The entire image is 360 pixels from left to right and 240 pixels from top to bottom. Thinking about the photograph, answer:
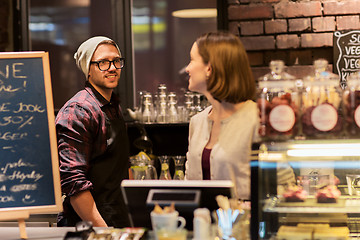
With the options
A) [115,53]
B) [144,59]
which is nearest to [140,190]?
[115,53]

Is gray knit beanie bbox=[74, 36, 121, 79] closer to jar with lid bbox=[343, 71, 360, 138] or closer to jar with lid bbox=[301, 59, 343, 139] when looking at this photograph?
jar with lid bbox=[301, 59, 343, 139]

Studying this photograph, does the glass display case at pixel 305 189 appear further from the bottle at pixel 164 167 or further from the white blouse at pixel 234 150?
the bottle at pixel 164 167

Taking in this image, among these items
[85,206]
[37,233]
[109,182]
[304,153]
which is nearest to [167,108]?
[109,182]

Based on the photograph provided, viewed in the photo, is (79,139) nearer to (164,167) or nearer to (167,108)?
(164,167)

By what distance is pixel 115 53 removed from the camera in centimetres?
321

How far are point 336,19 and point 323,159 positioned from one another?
2.28 metres

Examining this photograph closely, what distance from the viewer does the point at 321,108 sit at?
6.24 feet

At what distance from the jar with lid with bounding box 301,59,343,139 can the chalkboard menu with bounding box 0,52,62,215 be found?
103cm

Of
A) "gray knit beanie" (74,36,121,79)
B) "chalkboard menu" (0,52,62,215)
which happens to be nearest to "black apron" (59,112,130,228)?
"gray knit beanie" (74,36,121,79)

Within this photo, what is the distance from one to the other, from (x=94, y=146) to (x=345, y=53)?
82.1 inches

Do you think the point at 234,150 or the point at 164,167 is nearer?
the point at 234,150

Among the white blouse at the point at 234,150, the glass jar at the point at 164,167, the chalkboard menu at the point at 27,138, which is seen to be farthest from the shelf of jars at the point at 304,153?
the glass jar at the point at 164,167

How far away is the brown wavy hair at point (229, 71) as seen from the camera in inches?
88.5

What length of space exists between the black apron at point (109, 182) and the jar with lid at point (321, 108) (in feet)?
4.70
